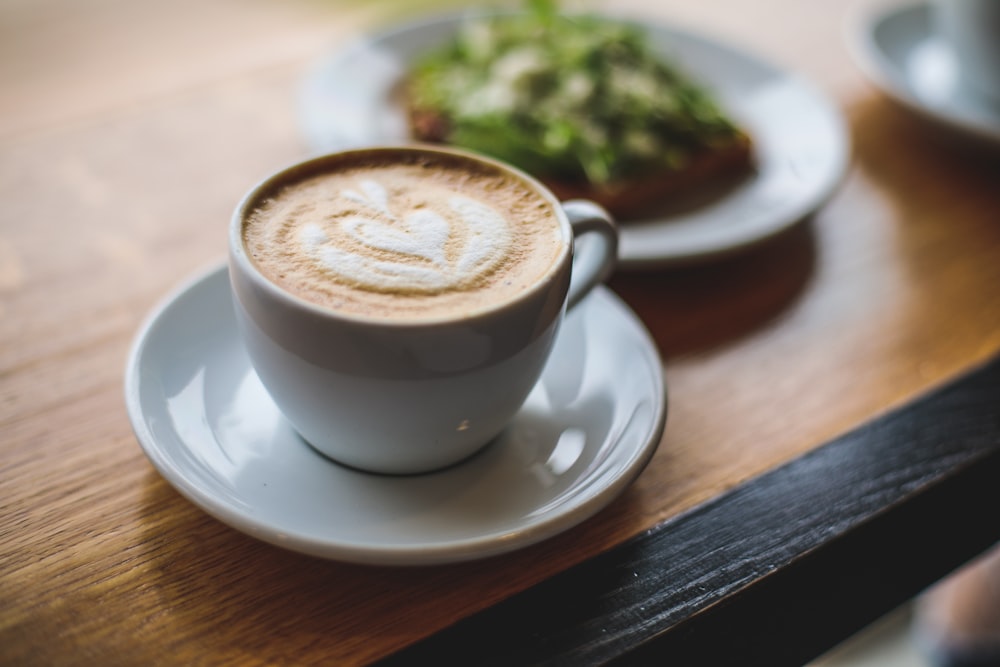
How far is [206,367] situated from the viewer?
0.68 m

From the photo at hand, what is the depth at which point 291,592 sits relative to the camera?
57 cm

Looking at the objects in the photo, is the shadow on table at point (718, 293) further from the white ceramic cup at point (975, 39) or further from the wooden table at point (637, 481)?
the white ceramic cup at point (975, 39)

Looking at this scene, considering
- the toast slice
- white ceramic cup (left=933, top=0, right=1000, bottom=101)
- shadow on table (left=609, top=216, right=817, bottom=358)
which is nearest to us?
shadow on table (left=609, top=216, right=817, bottom=358)

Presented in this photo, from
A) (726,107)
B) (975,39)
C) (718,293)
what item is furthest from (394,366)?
(975,39)

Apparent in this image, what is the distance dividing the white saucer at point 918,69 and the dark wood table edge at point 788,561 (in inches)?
17.2

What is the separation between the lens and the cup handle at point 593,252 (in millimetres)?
684

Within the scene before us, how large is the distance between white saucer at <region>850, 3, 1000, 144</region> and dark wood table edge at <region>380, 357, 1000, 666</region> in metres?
0.44

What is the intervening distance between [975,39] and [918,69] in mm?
160

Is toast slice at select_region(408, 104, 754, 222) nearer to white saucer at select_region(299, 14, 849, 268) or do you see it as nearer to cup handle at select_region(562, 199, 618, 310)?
white saucer at select_region(299, 14, 849, 268)

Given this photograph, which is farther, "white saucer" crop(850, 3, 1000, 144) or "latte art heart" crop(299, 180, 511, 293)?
"white saucer" crop(850, 3, 1000, 144)

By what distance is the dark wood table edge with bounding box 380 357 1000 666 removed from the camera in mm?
563

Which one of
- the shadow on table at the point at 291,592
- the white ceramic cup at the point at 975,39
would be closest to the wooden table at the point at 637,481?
the shadow on table at the point at 291,592

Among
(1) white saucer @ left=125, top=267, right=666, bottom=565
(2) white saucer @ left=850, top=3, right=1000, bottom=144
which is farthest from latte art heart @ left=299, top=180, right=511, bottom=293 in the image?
(2) white saucer @ left=850, top=3, right=1000, bottom=144

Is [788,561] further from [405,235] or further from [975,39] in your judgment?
[975,39]
